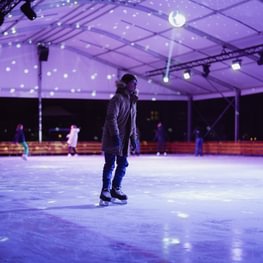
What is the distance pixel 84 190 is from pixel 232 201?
2.52 m

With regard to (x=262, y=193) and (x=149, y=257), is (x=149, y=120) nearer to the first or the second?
(x=262, y=193)

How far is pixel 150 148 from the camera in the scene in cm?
2739

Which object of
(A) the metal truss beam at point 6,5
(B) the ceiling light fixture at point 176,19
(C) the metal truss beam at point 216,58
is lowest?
(C) the metal truss beam at point 216,58

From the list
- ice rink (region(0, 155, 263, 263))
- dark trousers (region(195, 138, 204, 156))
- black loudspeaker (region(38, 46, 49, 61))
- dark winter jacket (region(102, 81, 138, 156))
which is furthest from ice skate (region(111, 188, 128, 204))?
black loudspeaker (region(38, 46, 49, 61))

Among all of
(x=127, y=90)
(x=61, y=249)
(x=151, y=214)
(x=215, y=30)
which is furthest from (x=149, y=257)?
(x=215, y=30)

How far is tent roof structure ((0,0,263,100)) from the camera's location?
1600cm

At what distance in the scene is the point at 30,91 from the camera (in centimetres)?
2462

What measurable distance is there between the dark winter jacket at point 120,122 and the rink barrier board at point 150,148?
1807 centimetres

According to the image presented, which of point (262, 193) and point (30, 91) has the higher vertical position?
point (30, 91)

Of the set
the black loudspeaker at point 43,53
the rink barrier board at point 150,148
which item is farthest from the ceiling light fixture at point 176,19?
the black loudspeaker at point 43,53

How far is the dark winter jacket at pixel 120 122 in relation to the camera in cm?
588

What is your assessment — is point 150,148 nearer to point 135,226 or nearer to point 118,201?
point 118,201

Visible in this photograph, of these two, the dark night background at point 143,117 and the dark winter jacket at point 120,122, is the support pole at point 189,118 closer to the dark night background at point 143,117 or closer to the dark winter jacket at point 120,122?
the dark night background at point 143,117

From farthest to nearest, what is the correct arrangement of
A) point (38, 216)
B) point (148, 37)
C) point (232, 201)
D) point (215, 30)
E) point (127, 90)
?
point (148, 37), point (215, 30), point (232, 201), point (127, 90), point (38, 216)
